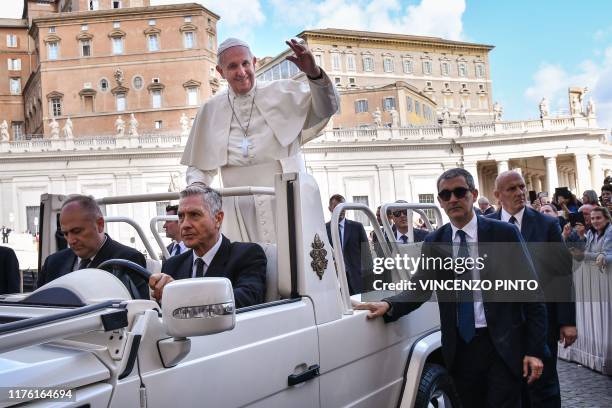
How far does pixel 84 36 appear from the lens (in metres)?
74.6

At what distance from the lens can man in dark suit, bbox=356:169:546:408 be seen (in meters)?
3.71

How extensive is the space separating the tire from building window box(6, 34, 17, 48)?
289ft

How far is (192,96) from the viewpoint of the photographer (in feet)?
242

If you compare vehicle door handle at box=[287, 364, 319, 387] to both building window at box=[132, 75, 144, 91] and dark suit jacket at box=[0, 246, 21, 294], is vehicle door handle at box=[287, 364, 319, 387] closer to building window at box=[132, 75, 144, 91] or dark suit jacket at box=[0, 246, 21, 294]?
dark suit jacket at box=[0, 246, 21, 294]

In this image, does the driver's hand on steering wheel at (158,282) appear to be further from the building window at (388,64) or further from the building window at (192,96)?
the building window at (388,64)

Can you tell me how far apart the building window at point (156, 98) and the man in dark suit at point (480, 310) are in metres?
72.6

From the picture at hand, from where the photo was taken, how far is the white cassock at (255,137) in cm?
439

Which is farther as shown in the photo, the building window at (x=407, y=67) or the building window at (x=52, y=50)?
the building window at (x=407, y=67)

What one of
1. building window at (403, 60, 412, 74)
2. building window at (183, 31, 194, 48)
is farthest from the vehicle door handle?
building window at (403, 60, 412, 74)

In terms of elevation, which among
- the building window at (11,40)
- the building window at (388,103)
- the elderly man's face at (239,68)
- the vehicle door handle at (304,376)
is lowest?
the vehicle door handle at (304,376)

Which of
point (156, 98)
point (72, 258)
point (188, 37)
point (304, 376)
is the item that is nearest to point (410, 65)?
point (188, 37)

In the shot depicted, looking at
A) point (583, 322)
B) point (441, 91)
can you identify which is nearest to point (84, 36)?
point (441, 91)

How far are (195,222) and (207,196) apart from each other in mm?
153

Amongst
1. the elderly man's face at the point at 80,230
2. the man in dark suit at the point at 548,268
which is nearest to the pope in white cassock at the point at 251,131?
the elderly man's face at the point at 80,230
